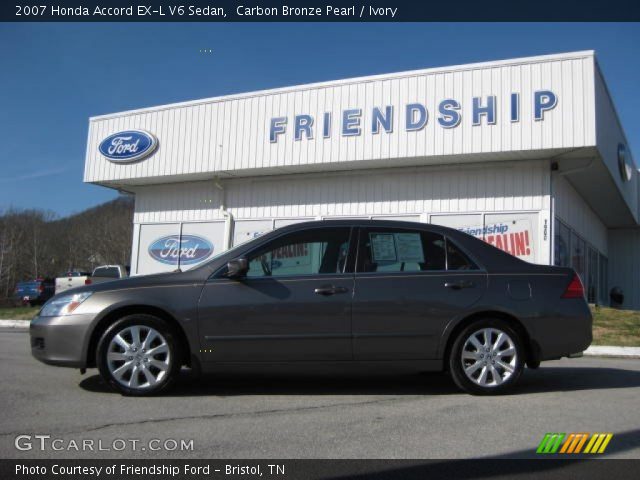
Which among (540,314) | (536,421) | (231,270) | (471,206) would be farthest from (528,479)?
(471,206)

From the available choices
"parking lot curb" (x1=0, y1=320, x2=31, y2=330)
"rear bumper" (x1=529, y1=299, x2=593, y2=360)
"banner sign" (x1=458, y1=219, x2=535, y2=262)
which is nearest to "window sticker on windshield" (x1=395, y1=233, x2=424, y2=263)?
"rear bumper" (x1=529, y1=299, x2=593, y2=360)

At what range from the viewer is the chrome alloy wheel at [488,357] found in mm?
5203

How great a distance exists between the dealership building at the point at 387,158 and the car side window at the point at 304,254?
9.08 metres

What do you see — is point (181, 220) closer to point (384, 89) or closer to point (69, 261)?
point (384, 89)

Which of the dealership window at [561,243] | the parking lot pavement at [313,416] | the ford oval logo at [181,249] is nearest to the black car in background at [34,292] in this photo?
the ford oval logo at [181,249]

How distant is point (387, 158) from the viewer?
1456 cm

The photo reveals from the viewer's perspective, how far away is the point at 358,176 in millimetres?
15938

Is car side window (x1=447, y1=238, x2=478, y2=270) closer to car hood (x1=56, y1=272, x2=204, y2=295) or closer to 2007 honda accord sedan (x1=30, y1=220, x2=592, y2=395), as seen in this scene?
2007 honda accord sedan (x1=30, y1=220, x2=592, y2=395)

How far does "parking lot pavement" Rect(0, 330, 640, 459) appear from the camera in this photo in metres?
3.66

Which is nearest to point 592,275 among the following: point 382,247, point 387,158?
point 387,158

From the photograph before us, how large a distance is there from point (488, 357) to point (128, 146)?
49.3 ft

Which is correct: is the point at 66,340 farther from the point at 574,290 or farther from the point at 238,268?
the point at 574,290

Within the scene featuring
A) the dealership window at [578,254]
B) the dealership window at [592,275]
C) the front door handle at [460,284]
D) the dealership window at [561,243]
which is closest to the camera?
the front door handle at [460,284]

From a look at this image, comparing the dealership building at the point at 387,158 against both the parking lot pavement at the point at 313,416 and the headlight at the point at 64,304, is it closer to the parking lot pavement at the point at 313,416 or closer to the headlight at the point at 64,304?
the parking lot pavement at the point at 313,416
